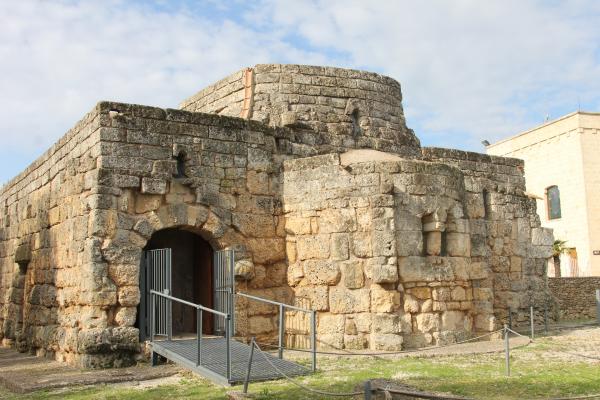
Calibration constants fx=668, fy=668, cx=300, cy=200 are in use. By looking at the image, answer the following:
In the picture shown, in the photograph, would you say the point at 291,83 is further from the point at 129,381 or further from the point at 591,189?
the point at 591,189

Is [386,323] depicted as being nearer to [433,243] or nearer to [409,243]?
[409,243]

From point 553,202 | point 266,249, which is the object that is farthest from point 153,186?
point 553,202

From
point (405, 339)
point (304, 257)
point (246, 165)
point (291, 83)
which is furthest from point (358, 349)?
point (291, 83)

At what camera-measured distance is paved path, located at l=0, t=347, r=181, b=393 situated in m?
8.48

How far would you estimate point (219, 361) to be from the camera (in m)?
8.75

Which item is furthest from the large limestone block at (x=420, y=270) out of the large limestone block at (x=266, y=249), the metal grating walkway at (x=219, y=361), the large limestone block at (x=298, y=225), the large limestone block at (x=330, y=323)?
the metal grating walkway at (x=219, y=361)

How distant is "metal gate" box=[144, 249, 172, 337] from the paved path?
93cm

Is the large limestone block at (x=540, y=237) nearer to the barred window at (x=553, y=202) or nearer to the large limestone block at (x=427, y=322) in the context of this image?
the large limestone block at (x=427, y=322)

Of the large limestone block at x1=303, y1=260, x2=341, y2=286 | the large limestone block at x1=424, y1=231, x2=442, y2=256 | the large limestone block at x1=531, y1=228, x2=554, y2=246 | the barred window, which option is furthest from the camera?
the barred window

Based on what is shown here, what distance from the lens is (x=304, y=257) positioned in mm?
11617

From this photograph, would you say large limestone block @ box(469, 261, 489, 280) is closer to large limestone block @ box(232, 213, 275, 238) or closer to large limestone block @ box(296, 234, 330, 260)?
large limestone block @ box(296, 234, 330, 260)

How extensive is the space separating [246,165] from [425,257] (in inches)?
137

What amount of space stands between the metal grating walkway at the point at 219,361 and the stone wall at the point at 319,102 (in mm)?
4743

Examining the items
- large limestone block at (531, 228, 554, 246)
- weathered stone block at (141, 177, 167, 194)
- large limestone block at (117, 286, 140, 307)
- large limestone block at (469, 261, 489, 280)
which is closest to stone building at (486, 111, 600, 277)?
large limestone block at (531, 228, 554, 246)
